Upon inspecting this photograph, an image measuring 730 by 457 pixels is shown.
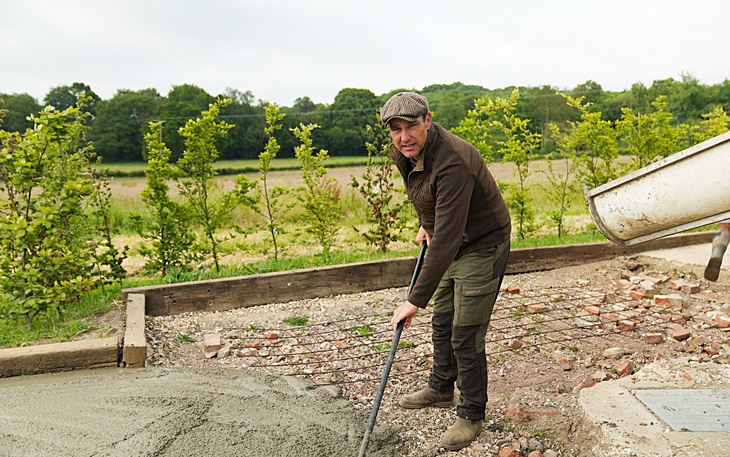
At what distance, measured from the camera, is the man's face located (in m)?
2.55

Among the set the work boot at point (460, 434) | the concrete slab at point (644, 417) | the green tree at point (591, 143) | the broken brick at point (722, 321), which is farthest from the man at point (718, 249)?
the green tree at point (591, 143)

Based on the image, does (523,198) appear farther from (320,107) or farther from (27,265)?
(320,107)

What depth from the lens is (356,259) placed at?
224 inches

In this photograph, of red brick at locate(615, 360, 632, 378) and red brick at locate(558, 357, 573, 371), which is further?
red brick at locate(558, 357, 573, 371)

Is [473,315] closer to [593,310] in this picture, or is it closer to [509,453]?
[509,453]

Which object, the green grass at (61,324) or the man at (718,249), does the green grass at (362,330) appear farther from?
the man at (718,249)

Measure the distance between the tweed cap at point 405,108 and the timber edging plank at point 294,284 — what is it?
2683mm

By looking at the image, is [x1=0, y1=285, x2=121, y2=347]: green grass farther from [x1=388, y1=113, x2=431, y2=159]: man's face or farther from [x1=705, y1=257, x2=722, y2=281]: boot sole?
[x1=705, y1=257, x2=722, y2=281]: boot sole

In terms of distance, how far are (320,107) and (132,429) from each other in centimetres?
1262

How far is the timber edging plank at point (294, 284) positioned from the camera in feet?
15.1

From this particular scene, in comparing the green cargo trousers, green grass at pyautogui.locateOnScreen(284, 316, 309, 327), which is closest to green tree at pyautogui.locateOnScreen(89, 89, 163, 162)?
green grass at pyautogui.locateOnScreen(284, 316, 309, 327)

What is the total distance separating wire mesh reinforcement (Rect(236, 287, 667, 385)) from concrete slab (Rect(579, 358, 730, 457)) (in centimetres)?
73

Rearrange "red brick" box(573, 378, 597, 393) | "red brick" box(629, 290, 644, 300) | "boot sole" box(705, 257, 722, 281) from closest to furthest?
"boot sole" box(705, 257, 722, 281)
"red brick" box(573, 378, 597, 393)
"red brick" box(629, 290, 644, 300)

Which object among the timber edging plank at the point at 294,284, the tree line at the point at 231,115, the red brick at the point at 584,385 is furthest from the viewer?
the tree line at the point at 231,115
